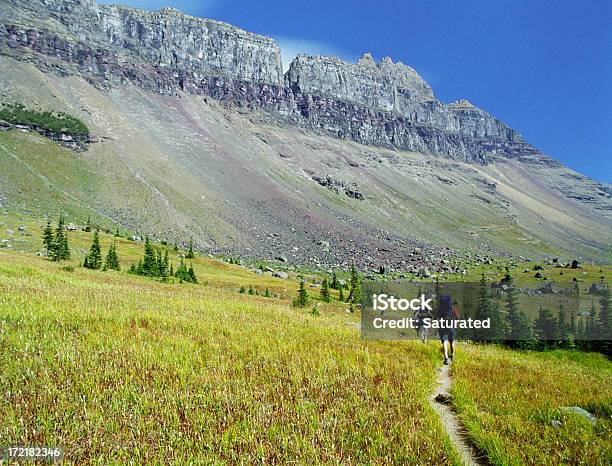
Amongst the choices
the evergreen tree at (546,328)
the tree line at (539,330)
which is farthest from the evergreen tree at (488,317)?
the evergreen tree at (546,328)

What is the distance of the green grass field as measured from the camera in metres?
4.58

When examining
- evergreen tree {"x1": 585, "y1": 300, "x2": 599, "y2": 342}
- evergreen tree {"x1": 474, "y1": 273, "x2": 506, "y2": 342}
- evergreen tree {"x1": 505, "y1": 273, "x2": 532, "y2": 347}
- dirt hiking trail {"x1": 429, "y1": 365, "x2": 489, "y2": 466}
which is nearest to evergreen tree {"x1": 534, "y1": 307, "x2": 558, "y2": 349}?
evergreen tree {"x1": 505, "y1": 273, "x2": 532, "y2": 347}

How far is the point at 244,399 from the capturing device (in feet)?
19.2

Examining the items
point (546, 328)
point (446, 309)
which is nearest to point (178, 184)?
point (546, 328)

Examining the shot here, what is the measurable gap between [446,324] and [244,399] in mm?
9215

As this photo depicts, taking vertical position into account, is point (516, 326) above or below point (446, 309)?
below

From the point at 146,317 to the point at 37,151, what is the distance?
143 metres

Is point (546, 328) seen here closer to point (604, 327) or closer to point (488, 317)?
point (488, 317)

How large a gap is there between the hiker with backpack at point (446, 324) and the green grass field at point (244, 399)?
1737 millimetres

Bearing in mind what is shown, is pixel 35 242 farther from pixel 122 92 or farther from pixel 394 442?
pixel 122 92

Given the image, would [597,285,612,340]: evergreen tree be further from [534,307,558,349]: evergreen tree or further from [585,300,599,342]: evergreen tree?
[534,307,558,349]: evergreen tree

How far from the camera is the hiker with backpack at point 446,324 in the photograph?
41.7ft

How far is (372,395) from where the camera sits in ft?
22.4

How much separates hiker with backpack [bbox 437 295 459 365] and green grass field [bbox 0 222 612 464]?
5.70 feet
